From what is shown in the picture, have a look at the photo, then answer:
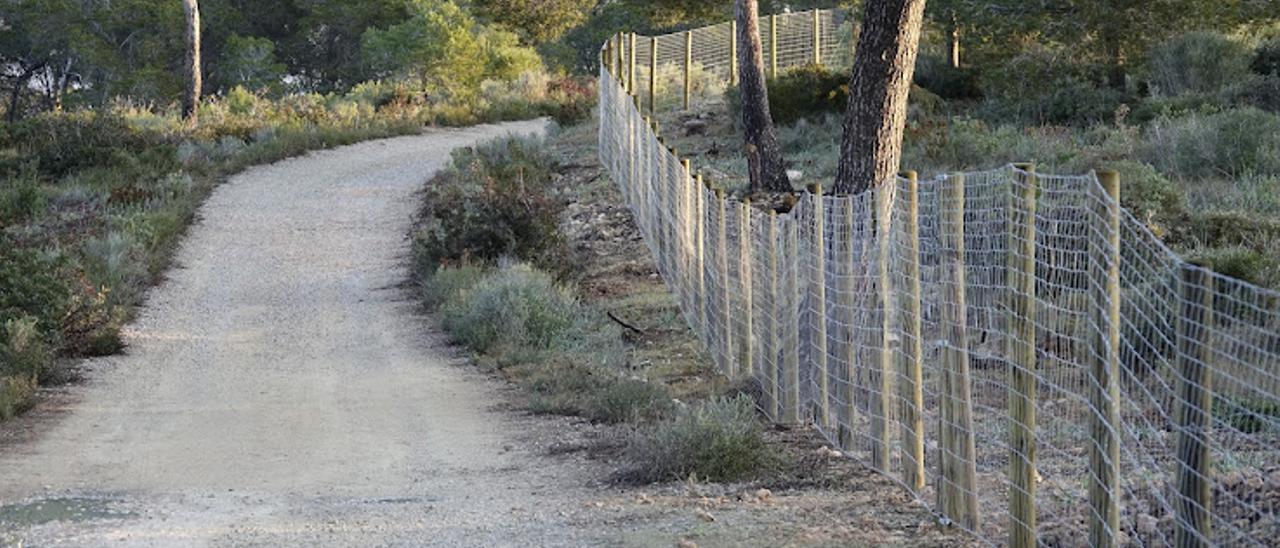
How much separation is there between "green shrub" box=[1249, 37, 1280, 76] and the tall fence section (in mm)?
15070

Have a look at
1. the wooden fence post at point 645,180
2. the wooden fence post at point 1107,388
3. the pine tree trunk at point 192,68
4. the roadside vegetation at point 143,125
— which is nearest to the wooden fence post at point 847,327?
the wooden fence post at point 1107,388

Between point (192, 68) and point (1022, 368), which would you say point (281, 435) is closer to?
→ point (1022, 368)

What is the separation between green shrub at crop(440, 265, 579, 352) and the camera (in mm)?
15078

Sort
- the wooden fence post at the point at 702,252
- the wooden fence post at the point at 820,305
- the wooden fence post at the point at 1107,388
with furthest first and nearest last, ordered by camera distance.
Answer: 1. the wooden fence post at the point at 702,252
2. the wooden fence post at the point at 820,305
3. the wooden fence post at the point at 1107,388

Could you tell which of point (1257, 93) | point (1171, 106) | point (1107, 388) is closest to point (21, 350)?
point (1107, 388)

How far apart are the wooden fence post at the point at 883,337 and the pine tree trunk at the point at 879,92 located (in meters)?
4.62

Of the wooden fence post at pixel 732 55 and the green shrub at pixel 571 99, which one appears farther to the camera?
the wooden fence post at pixel 732 55

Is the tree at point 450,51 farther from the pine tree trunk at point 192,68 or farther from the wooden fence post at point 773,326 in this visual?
the wooden fence post at point 773,326

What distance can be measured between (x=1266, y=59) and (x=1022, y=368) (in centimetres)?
2364

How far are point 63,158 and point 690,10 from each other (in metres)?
11.7

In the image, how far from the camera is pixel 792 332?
1066 cm

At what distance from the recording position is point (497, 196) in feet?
65.6

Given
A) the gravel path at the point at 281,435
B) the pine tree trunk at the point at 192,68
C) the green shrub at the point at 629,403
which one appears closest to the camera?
the gravel path at the point at 281,435

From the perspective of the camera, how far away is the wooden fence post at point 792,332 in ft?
34.8
